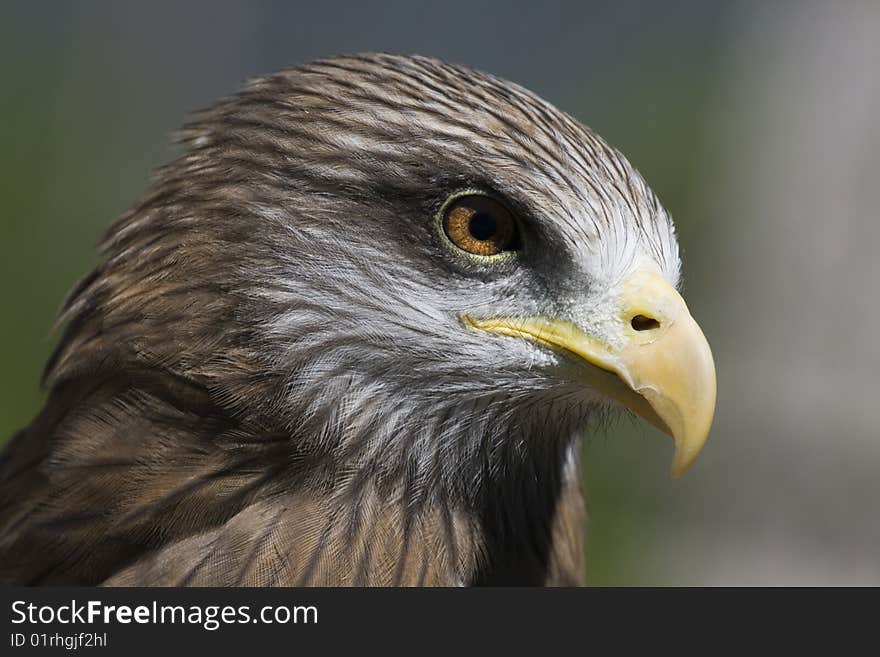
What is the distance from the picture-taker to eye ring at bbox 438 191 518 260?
6.34ft

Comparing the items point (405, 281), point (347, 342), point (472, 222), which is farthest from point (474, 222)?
point (347, 342)

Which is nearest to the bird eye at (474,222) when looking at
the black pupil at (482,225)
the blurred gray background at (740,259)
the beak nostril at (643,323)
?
the black pupil at (482,225)

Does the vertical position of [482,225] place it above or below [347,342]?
above

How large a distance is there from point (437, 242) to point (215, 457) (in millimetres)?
A: 545

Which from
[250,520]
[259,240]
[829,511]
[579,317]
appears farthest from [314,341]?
[829,511]

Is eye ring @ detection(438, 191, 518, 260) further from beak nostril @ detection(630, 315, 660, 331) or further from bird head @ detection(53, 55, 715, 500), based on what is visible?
beak nostril @ detection(630, 315, 660, 331)

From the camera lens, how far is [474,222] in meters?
1.93

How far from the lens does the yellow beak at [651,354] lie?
1.84 metres

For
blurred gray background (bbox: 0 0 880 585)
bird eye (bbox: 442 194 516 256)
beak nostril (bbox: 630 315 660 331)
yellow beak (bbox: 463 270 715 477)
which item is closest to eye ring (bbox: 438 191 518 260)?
bird eye (bbox: 442 194 516 256)

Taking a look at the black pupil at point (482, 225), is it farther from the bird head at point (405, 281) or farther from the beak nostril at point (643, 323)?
the beak nostril at point (643, 323)

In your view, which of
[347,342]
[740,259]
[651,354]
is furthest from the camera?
[740,259]

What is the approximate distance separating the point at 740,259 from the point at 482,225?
541 centimetres

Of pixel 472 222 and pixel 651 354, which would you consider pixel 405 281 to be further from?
pixel 651 354

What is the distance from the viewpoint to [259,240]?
1.96m
